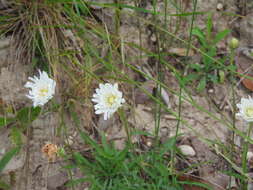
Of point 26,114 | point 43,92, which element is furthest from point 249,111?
point 26,114

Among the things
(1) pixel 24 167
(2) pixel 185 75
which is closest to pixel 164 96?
(2) pixel 185 75

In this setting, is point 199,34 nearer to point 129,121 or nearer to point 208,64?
point 208,64

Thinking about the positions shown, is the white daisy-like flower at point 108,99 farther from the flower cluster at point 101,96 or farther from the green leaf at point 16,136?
the green leaf at point 16,136

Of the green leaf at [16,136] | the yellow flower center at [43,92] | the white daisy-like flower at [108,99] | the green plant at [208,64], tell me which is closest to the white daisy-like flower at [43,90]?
the yellow flower center at [43,92]

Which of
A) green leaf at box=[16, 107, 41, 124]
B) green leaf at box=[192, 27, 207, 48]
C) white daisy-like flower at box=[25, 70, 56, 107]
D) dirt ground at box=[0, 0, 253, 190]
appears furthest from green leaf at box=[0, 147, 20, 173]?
green leaf at box=[192, 27, 207, 48]

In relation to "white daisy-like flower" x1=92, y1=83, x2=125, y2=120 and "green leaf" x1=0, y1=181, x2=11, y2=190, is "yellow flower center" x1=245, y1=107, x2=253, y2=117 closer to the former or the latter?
"white daisy-like flower" x1=92, y1=83, x2=125, y2=120
